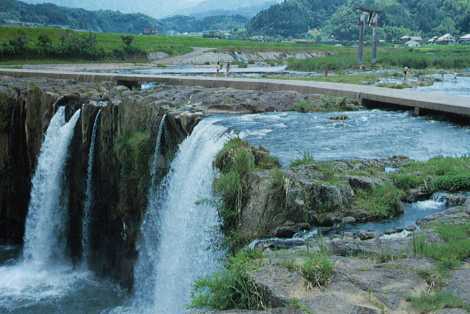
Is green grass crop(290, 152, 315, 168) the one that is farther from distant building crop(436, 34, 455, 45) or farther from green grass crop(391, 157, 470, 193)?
distant building crop(436, 34, 455, 45)

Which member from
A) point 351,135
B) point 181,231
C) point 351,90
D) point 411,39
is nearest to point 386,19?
point 411,39

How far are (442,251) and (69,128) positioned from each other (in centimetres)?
1633

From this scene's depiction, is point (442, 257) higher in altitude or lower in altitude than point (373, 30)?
lower

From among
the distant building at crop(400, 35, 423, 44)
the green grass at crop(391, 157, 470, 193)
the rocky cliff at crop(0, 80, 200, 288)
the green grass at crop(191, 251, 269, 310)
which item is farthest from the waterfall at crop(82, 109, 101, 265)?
the distant building at crop(400, 35, 423, 44)

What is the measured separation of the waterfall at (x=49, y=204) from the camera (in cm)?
2156

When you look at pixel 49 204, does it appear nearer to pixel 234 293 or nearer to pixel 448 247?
pixel 234 293

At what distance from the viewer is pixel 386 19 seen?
13275 centimetres

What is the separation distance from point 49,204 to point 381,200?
47.1ft

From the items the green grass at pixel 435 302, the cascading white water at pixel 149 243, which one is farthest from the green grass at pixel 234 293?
the cascading white water at pixel 149 243

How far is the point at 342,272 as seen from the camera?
7.60 meters

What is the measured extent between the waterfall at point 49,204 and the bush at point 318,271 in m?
15.8

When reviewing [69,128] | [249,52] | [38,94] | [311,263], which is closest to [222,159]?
[311,263]

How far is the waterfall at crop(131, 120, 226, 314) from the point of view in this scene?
11852 millimetres

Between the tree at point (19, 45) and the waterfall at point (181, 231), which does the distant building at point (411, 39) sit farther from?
the waterfall at point (181, 231)
